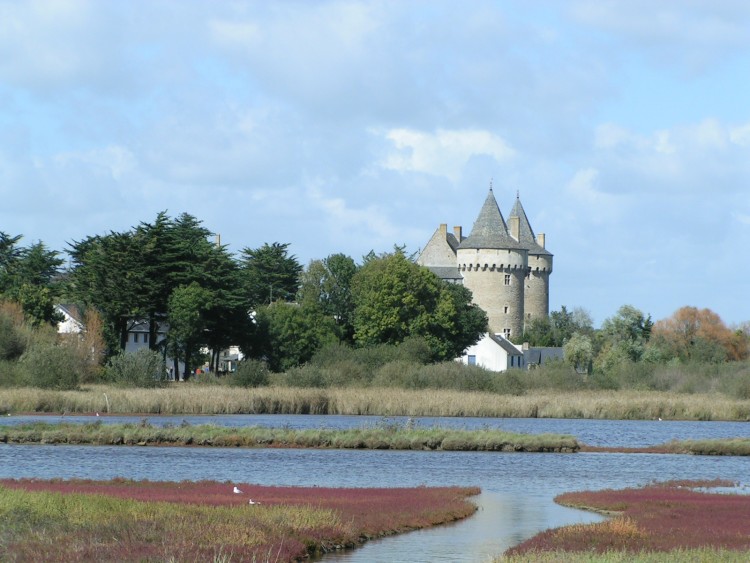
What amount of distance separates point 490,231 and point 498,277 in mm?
5995

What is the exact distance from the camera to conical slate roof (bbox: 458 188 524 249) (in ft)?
476

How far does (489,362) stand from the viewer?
129125 mm

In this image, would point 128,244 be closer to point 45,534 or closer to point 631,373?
point 631,373

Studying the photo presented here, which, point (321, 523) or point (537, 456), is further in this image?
point (537, 456)

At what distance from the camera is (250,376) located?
264 ft

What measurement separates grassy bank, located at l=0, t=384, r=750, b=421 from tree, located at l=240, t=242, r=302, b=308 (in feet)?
222

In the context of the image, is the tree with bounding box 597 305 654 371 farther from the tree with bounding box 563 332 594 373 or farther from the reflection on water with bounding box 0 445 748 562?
the reflection on water with bounding box 0 445 748 562

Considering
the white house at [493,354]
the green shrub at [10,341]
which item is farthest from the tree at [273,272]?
the green shrub at [10,341]

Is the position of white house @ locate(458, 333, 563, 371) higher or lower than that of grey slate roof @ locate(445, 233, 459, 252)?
lower

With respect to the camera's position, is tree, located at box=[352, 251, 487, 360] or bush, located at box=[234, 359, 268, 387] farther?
tree, located at box=[352, 251, 487, 360]

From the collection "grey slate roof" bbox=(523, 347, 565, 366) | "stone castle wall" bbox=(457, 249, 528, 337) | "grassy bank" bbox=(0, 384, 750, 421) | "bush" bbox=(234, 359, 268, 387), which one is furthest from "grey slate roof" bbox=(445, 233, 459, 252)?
"grassy bank" bbox=(0, 384, 750, 421)

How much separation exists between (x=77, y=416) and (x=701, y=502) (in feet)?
135

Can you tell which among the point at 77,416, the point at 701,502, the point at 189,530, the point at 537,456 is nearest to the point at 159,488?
the point at 189,530

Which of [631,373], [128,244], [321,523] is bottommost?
[321,523]
